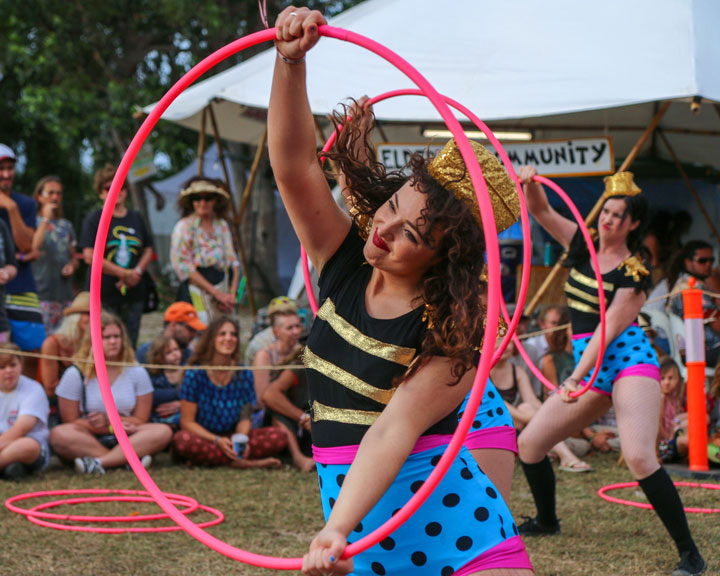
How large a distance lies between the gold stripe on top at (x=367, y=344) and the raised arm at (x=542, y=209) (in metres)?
2.52

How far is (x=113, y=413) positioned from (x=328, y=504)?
73 cm

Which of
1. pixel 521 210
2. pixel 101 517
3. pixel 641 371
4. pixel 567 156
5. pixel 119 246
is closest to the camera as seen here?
pixel 521 210

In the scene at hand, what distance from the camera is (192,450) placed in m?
6.84

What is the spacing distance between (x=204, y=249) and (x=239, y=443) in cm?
203

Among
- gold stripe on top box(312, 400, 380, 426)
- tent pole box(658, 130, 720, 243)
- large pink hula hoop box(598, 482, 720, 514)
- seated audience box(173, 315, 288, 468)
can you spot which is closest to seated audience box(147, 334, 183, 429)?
seated audience box(173, 315, 288, 468)

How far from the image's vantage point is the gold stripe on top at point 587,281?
187 inches

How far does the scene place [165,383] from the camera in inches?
290

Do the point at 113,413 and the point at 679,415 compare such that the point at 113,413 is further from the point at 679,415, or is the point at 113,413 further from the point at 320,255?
the point at 679,415

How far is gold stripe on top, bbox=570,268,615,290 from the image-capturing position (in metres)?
4.75

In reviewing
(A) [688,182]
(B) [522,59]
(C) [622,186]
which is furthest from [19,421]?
(A) [688,182]

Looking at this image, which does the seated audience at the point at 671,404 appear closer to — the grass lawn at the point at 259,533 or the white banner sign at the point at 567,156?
the grass lawn at the point at 259,533

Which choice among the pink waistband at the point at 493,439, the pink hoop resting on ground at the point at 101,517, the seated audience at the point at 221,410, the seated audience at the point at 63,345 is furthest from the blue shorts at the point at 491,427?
the seated audience at the point at 63,345

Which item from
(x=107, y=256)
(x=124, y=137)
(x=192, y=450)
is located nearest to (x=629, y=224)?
(x=192, y=450)

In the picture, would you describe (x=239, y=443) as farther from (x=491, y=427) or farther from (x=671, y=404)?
(x=491, y=427)
